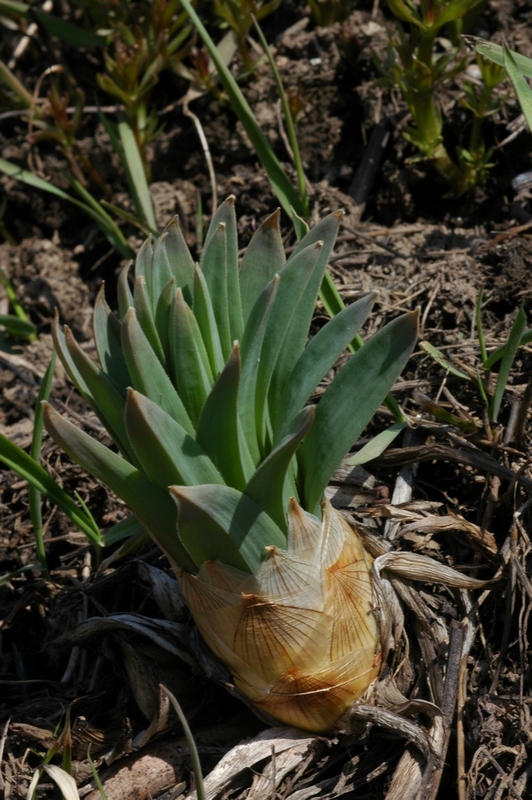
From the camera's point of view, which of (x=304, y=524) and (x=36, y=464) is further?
(x=36, y=464)

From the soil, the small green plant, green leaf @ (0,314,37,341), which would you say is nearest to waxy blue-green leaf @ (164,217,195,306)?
the soil

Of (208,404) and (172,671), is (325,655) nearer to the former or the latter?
(172,671)

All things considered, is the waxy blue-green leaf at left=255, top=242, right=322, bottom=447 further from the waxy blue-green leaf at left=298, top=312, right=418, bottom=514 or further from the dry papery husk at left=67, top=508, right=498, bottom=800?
the dry papery husk at left=67, top=508, right=498, bottom=800

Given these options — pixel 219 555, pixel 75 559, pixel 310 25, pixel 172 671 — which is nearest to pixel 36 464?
pixel 75 559

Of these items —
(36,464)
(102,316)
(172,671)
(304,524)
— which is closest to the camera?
(304,524)

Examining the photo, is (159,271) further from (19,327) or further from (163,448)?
(19,327)
